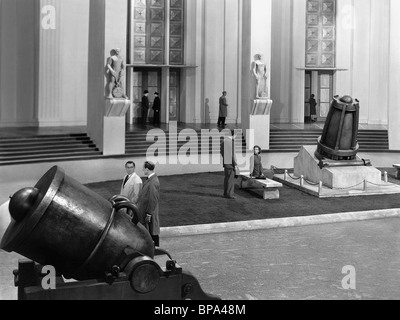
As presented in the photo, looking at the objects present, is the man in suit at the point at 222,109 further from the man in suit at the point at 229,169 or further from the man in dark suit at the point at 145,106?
the man in suit at the point at 229,169

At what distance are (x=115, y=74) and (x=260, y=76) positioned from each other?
4.67 metres

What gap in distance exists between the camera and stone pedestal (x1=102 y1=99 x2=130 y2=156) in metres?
16.5

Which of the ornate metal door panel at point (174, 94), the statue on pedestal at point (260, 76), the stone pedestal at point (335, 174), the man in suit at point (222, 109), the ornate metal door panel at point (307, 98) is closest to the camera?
the stone pedestal at point (335, 174)

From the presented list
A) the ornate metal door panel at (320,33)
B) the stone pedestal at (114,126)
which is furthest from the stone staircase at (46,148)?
the ornate metal door panel at (320,33)

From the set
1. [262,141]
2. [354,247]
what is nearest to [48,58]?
[262,141]

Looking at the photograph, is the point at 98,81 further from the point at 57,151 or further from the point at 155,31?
the point at 155,31

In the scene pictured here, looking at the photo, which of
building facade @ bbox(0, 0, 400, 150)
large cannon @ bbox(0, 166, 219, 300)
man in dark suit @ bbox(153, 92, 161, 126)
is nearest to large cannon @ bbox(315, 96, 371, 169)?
building facade @ bbox(0, 0, 400, 150)

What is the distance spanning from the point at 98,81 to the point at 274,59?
31.2 feet

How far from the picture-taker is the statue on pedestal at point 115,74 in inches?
638

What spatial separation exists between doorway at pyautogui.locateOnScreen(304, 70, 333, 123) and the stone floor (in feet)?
43.0

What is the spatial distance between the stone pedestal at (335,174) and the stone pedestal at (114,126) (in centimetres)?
486

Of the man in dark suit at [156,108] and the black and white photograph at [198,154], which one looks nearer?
the black and white photograph at [198,154]

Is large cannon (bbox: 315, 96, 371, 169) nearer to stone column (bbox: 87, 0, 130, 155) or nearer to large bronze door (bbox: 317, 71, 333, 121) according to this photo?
stone column (bbox: 87, 0, 130, 155)
